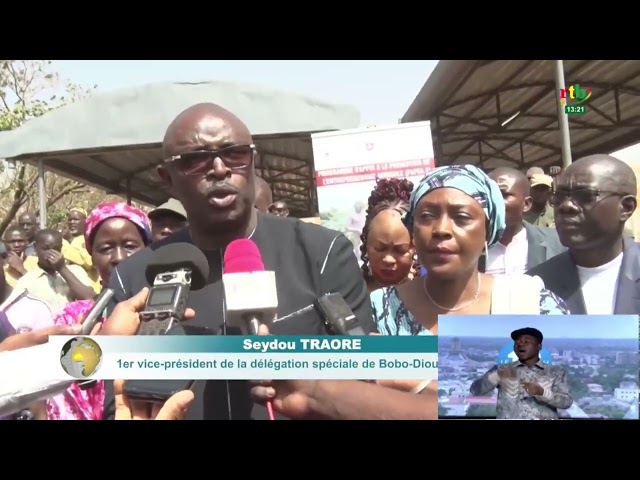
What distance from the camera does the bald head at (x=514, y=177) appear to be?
366 cm

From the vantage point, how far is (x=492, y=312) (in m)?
3.65

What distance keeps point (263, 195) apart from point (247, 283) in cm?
46

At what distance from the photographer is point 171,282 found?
3.50 m

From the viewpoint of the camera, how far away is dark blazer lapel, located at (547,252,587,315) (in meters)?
3.63

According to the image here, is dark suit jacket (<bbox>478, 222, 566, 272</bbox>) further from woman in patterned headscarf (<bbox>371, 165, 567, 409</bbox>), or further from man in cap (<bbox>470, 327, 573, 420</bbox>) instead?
man in cap (<bbox>470, 327, 573, 420</bbox>)

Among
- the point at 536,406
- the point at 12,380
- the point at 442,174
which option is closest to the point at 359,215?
the point at 442,174

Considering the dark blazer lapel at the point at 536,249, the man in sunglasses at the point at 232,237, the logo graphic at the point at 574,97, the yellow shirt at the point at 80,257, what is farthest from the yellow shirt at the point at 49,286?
the logo graphic at the point at 574,97

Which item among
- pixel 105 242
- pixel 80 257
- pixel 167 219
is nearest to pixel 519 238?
pixel 167 219

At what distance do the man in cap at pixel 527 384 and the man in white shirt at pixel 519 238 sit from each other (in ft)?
1.04

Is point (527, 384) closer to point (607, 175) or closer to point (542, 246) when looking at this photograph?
point (542, 246)

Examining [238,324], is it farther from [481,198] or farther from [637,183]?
[637,183]

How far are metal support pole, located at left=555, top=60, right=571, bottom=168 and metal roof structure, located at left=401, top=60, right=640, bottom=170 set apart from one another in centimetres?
2

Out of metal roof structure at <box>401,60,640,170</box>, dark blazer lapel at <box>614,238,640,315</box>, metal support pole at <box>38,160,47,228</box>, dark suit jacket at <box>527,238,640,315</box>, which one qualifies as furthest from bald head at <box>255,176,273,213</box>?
dark blazer lapel at <box>614,238,640,315</box>

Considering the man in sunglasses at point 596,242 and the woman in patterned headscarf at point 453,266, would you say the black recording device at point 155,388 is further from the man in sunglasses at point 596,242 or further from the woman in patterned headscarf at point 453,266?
the man in sunglasses at point 596,242
